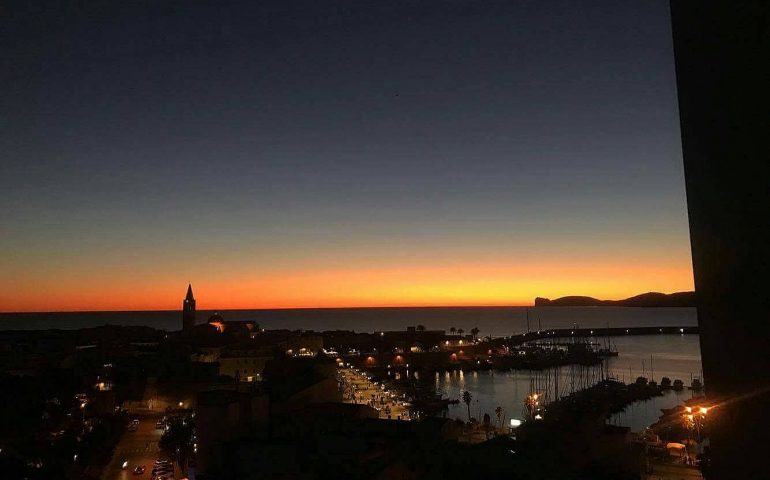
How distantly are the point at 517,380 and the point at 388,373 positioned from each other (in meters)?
9.72

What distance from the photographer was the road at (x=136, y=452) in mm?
12381

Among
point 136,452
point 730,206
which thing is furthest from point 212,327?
point 730,206

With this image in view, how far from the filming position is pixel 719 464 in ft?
5.58

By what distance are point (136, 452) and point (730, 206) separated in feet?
53.5

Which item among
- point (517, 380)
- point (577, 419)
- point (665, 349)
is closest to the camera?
point (577, 419)

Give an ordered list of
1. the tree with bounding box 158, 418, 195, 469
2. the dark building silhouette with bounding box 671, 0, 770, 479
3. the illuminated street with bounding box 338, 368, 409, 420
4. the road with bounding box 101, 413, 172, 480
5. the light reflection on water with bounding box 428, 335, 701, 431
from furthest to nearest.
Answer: the light reflection on water with bounding box 428, 335, 701, 431, the illuminated street with bounding box 338, 368, 409, 420, the tree with bounding box 158, 418, 195, 469, the road with bounding box 101, 413, 172, 480, the dark building silhouette with bounding box 671, 0, 770, 479

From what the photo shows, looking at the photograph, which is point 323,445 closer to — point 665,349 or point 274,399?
point 274,399

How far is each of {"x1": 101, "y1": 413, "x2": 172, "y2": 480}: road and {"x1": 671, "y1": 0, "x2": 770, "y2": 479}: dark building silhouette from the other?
13.3 m

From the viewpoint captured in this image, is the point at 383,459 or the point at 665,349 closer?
the point at 383,459

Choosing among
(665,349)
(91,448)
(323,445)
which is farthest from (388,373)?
(665,349)

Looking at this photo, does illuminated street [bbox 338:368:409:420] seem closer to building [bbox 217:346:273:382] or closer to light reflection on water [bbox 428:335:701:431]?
light reflection on water [bbox 428:335:701:431]

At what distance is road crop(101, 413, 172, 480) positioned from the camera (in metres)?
12.4

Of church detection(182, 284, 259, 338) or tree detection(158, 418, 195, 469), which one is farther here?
church detection(182, 284, 259, 338)

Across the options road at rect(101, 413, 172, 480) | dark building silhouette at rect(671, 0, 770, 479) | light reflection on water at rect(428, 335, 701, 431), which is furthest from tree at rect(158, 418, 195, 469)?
light reflection on water at rect(428, 335, 701, 431)
